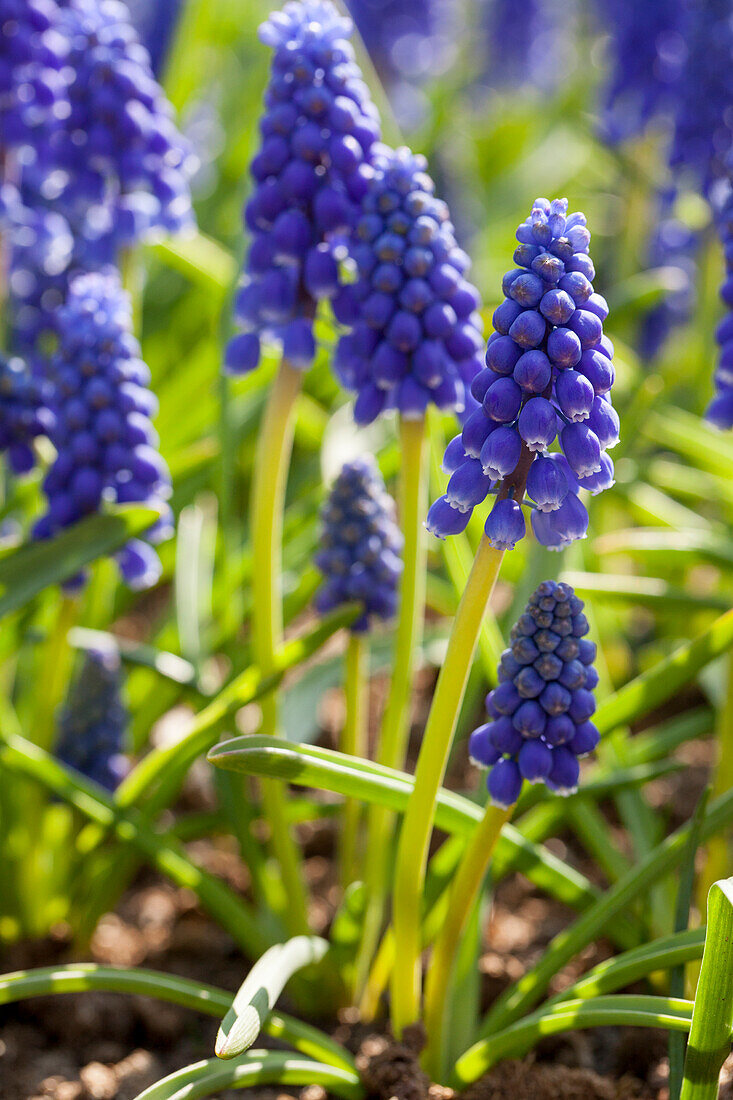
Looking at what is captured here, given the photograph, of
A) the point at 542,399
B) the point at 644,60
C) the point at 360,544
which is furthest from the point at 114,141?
the point at 644,60

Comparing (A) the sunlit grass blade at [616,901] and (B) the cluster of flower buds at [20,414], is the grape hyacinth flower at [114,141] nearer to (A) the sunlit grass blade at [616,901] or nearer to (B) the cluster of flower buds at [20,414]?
(B) the cluster of flower buds at [20,414]

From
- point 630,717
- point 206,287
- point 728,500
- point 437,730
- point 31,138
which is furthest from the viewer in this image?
point 206,287

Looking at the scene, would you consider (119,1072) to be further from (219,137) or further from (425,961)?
(219,137)

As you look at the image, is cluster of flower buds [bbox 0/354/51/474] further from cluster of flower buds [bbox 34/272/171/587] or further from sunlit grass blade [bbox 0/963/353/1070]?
sunlit grass blade [bbox 0/963/353/1070]

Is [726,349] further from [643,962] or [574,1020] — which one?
[574,1020]

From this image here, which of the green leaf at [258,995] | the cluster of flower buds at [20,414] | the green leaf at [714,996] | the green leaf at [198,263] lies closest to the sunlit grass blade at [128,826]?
the green leaf at [258,995]

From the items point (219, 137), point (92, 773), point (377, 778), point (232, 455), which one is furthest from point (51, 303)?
point (219, 137)
